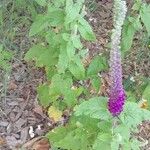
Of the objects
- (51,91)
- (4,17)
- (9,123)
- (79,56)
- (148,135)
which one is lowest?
(148,135)

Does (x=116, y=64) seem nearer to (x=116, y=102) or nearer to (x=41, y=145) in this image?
(x=116, y=102)

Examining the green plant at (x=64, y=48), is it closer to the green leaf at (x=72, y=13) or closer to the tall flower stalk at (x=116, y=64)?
the green leaf at (x=72, y=13)

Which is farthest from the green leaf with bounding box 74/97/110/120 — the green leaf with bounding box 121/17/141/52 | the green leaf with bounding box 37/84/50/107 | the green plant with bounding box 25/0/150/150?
the green leaf with bounding box 37/84/50/107

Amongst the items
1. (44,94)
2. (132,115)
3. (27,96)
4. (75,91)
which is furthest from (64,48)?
(27,96)

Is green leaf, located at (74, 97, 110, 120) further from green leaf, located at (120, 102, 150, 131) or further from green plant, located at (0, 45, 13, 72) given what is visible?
green plant, located at (0, 45, 13, 72)

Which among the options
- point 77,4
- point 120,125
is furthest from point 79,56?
point 120,125

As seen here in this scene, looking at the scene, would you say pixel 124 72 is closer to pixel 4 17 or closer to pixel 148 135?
pixel 148 135

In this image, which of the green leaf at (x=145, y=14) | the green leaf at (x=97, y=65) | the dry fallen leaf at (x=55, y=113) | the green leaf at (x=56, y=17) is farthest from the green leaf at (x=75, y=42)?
the dry fallen leaf at (x=55, y=113)
